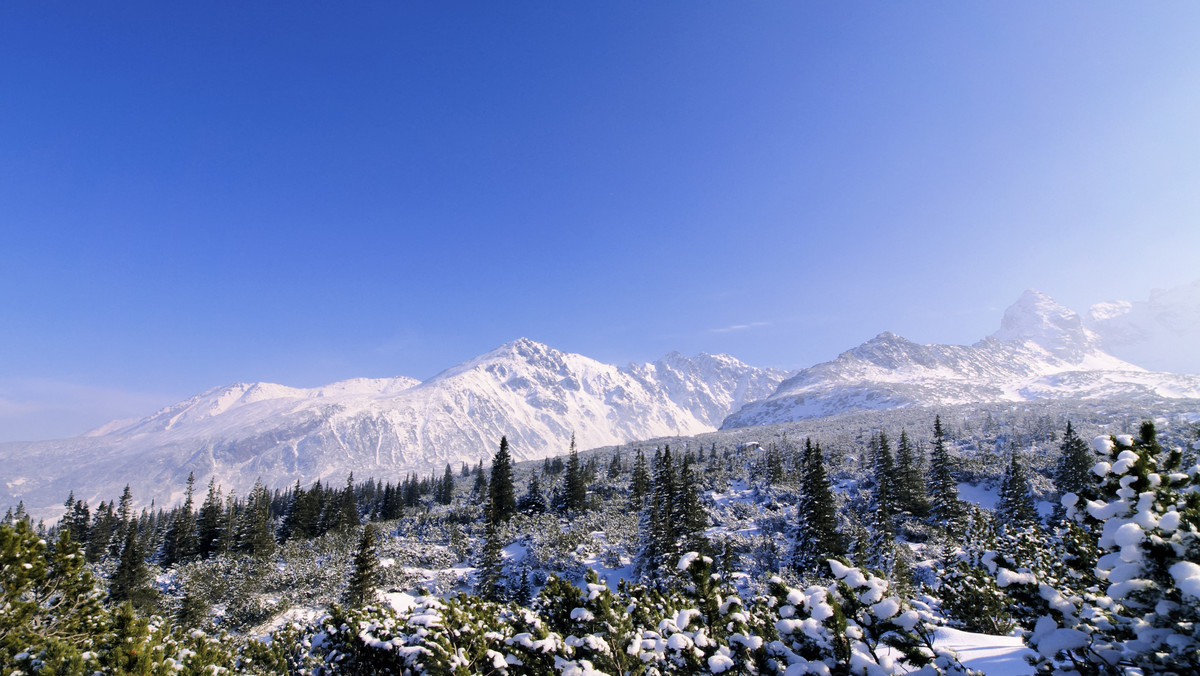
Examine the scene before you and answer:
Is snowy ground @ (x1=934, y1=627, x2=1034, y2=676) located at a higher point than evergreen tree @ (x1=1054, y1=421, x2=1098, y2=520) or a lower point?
higher

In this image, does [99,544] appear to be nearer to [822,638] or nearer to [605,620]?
[605,620]

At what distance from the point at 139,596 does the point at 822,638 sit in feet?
181

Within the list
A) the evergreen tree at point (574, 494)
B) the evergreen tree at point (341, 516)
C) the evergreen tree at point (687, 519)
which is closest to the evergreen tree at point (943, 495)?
the evergreen tree at point (687, 519)

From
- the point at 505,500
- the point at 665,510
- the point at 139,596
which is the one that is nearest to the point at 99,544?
the point at 139,596

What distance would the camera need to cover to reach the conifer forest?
4.66 m

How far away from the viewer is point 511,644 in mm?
10008

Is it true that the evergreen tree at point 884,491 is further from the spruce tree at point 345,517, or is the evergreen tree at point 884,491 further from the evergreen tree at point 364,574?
the spruce tree at point 345,517

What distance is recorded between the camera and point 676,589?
17.8 meters

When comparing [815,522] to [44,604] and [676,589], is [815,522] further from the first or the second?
[44,604]

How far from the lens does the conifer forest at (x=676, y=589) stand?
4.66 m

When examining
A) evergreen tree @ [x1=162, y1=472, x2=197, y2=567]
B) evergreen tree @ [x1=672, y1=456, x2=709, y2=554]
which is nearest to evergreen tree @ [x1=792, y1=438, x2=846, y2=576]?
evergreen tree @ [x1=672, y1=456, x2=709, y2=554]

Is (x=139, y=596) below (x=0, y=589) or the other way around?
below

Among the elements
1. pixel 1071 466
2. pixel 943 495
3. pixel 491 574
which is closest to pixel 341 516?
pixel 491 574

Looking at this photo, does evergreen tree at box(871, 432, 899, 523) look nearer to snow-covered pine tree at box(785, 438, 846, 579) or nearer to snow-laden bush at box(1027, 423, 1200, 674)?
snow-covered pine tree at box(785, 438, 846, 579)
